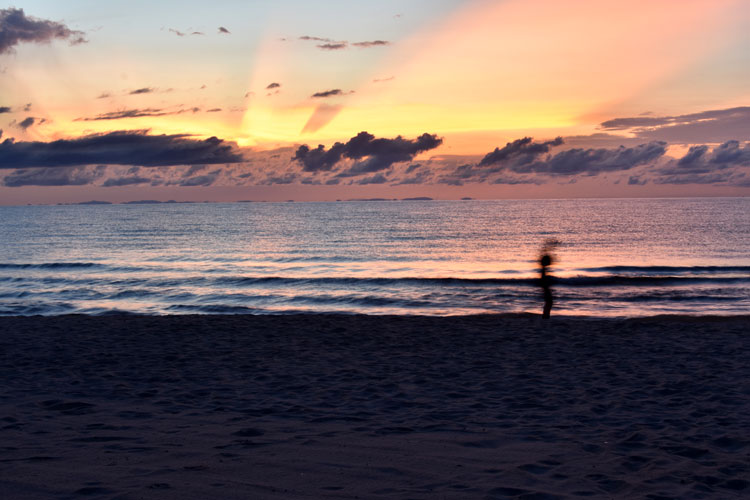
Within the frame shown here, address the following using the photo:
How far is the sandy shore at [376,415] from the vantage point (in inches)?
253

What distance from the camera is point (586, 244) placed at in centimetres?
5750

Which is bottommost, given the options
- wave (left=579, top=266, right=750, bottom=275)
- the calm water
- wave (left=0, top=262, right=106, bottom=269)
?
wave (left=579, top=266, right=750, bottom=275)

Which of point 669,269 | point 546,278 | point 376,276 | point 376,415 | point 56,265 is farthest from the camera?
point 56,265

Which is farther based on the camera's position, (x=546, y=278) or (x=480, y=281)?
(x=480, y=281)

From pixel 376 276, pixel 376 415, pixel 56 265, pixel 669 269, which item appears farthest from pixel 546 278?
pixel 56 265

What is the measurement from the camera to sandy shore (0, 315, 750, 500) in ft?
21.1

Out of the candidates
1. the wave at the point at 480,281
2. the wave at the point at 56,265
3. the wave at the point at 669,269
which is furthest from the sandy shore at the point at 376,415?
the wave at the point at 56,265

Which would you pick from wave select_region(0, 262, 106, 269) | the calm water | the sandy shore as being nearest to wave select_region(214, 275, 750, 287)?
the calm water

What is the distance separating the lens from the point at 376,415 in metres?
9.10

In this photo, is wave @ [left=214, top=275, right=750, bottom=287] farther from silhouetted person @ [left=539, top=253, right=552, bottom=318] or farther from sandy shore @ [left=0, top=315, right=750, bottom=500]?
sandy shore @ [left=0, top=315, right=750, bottom=500]

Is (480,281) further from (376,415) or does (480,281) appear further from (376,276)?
(376,415)

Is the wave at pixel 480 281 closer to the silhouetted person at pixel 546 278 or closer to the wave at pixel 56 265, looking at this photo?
the silhouetted person at pixel 546 278

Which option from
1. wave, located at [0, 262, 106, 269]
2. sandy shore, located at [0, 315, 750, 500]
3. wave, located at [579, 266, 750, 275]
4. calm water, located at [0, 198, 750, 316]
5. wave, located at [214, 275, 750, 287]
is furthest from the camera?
wave, located at [0, 262, 106, 269]

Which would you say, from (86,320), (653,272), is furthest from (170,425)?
(653,272)
